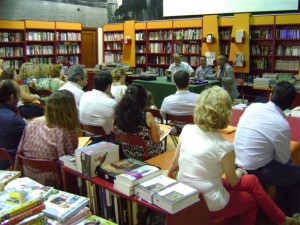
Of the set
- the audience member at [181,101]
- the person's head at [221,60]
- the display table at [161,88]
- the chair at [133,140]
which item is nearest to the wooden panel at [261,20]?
the person's head at [221,60]

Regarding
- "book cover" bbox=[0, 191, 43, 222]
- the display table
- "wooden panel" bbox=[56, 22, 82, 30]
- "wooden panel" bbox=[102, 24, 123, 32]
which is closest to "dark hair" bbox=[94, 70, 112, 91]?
"book cover" bbox=[0, 191, 43, 222]

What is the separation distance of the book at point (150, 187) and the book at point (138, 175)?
0.03 meters

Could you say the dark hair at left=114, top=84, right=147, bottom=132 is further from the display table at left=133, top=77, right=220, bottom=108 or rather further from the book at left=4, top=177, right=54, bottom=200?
the display table at left=133, top=77, right=220, bottom=108

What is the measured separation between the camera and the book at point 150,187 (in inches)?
76.6

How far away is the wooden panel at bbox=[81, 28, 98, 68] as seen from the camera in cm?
1148

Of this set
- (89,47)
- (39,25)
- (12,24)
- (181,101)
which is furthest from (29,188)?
(89,47)

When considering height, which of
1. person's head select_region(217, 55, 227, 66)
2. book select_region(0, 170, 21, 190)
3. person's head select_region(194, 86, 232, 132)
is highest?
person's head select_region(217, 55, 227, 66)

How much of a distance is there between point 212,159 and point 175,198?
1.20 feet

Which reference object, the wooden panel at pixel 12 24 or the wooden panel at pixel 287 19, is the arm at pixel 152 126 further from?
the wooden panel at pixel 12 24

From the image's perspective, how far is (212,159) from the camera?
206 centimetres

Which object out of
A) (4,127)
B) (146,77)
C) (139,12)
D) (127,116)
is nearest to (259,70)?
(146,77)

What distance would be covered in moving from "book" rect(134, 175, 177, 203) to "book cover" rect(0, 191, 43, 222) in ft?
1.85

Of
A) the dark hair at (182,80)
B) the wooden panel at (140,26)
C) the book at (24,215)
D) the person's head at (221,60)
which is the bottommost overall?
the book at (24,215)

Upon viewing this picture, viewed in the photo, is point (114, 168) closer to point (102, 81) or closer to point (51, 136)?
point (51, 136)
